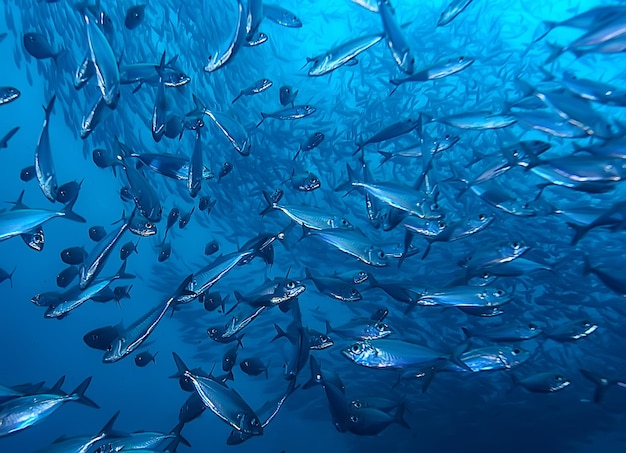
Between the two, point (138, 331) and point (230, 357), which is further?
point (230, 357)

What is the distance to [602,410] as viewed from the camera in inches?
831

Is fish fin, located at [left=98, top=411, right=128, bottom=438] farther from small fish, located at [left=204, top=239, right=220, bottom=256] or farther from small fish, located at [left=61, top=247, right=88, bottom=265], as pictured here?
small fish, located at [left=204, top=239, right=220, bottom=256]

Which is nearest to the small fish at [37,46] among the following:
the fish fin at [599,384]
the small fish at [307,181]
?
the small fish at [307,181]

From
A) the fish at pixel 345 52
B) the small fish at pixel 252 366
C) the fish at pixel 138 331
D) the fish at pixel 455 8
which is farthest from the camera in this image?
the small fish at pixel 252 366

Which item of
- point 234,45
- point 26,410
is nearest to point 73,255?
point 26,410

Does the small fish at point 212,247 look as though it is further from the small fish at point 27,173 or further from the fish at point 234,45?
the fish at point 234,45

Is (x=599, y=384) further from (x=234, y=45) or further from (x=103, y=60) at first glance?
(x=103, y=60)

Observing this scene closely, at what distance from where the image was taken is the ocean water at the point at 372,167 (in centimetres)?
1088

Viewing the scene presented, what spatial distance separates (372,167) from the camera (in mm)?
14422

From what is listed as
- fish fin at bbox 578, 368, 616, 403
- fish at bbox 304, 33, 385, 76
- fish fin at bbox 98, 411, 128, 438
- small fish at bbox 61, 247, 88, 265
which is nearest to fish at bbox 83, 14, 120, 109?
fish at bbox 304, 33, 385, 76

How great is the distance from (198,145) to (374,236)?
33.8 feet

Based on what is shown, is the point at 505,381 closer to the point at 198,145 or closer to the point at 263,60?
the point at 263,60

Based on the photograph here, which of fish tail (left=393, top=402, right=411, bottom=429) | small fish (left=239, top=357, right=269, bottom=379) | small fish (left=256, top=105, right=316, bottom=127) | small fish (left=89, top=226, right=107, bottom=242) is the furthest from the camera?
small fish (left=89, top=226, right=107, bottom=242)

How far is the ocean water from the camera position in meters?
10.9
